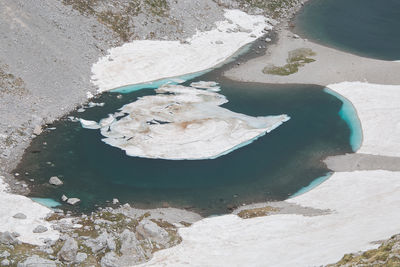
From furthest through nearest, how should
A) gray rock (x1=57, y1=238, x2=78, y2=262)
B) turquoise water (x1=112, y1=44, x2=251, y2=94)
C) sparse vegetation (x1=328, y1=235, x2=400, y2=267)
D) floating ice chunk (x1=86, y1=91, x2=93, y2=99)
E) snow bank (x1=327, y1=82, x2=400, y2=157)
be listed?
1. turquoise water (x1=112, y1=44, x2=251, y2=94)
2. floating ice chunk (x1=86, y1=91, x2=93, y2=99)
3. snow bank (x1=327, y1=82, x2=400, y2=157)
4. gray rock (x1=57, y1=238, x2=78, y2=262)
5. sparse vegetation (x1=328, y1=235, x2=400, y2=267)

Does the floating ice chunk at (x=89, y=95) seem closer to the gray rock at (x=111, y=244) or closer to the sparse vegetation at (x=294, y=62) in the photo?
the sparse vegetation at (x=294, y=62)

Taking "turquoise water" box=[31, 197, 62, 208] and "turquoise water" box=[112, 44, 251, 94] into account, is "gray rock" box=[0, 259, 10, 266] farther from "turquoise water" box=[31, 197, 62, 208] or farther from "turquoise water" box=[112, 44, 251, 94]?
"turquoise water" box=[112, 44, 251, 94]

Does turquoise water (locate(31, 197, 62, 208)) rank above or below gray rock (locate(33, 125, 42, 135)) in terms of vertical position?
below

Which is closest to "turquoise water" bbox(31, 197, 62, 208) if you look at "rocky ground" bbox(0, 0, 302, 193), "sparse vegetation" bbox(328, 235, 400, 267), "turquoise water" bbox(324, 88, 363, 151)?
"rocky ground" bbox(0, 0, 302, 193)

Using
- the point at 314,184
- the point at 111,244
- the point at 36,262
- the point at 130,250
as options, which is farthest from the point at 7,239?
the point at 314,184

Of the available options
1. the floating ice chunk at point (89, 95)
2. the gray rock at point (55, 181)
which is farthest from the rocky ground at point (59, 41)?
the gray rock at point (55, 181)

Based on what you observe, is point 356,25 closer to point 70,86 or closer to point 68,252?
point 70,86
